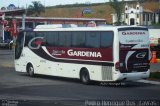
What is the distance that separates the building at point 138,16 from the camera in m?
124

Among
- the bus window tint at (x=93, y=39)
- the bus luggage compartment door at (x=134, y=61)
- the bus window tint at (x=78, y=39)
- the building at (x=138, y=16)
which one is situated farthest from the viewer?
the building at (x=138, y=16)

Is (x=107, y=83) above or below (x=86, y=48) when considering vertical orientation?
below

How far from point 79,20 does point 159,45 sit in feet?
200

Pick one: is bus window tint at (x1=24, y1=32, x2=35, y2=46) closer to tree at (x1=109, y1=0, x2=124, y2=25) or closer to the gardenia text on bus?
the gardenia text on bus

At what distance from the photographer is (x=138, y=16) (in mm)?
126500

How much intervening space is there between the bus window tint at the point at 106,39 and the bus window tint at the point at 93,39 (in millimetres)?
318

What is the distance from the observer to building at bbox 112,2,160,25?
→ 408ft

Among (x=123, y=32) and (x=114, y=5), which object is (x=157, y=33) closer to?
(x=123, y=32)

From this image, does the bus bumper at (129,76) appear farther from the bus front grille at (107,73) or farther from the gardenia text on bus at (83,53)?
the gardenia text on bus at (83,53)

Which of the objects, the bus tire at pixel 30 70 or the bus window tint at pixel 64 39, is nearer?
the bus window tint at pixel 64 39

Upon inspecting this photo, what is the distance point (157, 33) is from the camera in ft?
186

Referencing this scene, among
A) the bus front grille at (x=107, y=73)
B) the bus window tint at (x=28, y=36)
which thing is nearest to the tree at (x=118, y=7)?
the bus window tint at (x=28, y=36)

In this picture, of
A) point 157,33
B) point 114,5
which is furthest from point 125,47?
point 114,5

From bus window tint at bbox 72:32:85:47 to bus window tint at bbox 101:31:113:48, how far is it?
1532 millimetres
